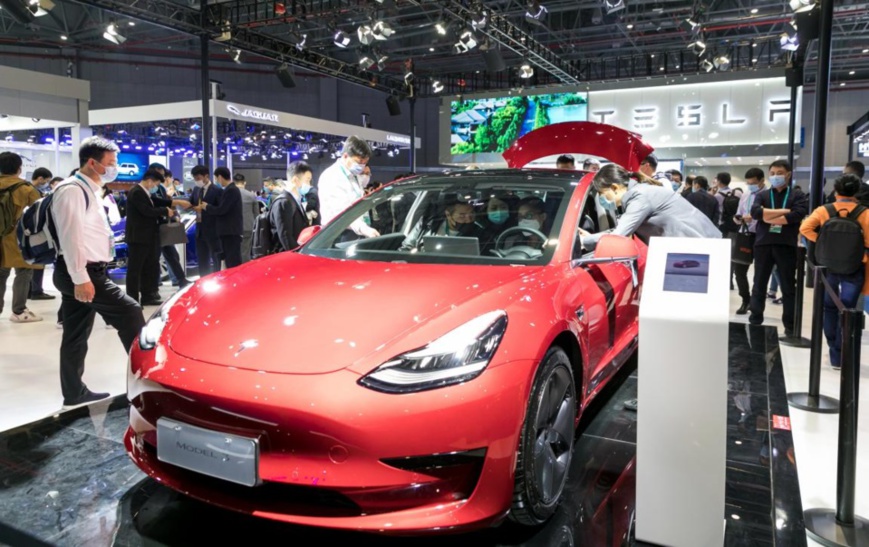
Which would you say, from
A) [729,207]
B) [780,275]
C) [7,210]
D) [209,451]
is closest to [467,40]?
[729,207]

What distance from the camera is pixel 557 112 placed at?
1554 centimetres

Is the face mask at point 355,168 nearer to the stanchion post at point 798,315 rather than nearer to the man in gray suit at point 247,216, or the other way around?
the stanchion post at point 798,315

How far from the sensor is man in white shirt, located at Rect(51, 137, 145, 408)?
3.12 m

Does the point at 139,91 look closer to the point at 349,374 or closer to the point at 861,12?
the point at 861,12

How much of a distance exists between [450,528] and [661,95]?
47.1 ft

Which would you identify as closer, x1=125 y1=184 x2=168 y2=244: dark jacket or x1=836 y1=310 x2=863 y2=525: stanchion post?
x1=836 y1=310 x2=863 y2=525: stanchion post

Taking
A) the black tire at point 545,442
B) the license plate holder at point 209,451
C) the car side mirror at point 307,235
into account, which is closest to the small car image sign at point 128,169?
the car side mirror at point 307,235

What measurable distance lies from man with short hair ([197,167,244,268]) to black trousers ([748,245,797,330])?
221 inches

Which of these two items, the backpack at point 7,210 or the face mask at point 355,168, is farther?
the backpack at point 7,210

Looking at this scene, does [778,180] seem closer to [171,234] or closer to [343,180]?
[343,180]

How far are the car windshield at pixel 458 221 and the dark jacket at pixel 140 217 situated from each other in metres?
3.81

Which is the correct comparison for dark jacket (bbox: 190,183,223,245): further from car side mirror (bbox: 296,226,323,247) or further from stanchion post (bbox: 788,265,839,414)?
stanchion post (bbox: 788,265,839,414)

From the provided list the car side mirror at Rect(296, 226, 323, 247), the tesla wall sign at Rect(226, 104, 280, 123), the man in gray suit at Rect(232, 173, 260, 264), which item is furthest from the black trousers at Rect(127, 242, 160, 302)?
the tesla wall sign at Rect(226, 104, 280, 123)

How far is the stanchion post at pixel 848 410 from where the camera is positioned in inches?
87.0
